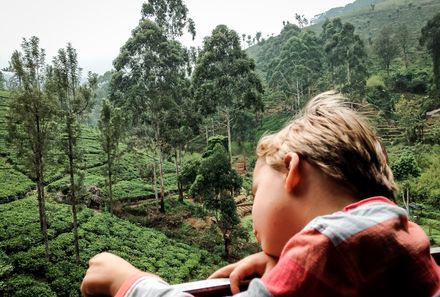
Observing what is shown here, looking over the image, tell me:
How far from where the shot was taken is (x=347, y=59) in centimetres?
3180

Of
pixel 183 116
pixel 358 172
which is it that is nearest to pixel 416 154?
pixel 183 116

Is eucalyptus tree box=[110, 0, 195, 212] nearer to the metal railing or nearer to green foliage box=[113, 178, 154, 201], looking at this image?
green foliage box=[113, 178, 154, 201]

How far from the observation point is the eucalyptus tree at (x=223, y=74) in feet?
57.5

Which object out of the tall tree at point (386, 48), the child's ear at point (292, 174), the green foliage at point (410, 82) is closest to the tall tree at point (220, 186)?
the child's ear at point (292, 174)

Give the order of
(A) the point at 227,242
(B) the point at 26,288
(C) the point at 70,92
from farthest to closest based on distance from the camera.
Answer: (A) the point at 227,242 < (C) the point at 70,92 < (B) the point at 26,288

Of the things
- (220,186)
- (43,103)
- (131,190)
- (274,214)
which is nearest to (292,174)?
(274,214)

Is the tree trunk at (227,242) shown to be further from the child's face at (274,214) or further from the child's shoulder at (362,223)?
the child's shoulder at (362,223)

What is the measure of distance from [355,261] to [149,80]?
18.3 m

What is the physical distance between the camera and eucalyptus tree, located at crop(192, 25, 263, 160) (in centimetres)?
1752

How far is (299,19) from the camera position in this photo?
7131cm

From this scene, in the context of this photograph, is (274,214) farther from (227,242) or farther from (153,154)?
(153,154)

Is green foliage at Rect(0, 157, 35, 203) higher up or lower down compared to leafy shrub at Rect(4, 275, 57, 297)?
higher up

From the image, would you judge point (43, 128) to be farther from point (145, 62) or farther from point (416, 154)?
point (416, 154)

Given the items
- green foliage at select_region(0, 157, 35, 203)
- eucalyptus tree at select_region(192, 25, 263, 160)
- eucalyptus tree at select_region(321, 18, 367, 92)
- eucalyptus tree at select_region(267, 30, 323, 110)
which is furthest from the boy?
eucalyptus tree at select_region(267, 30, 323, 110)
